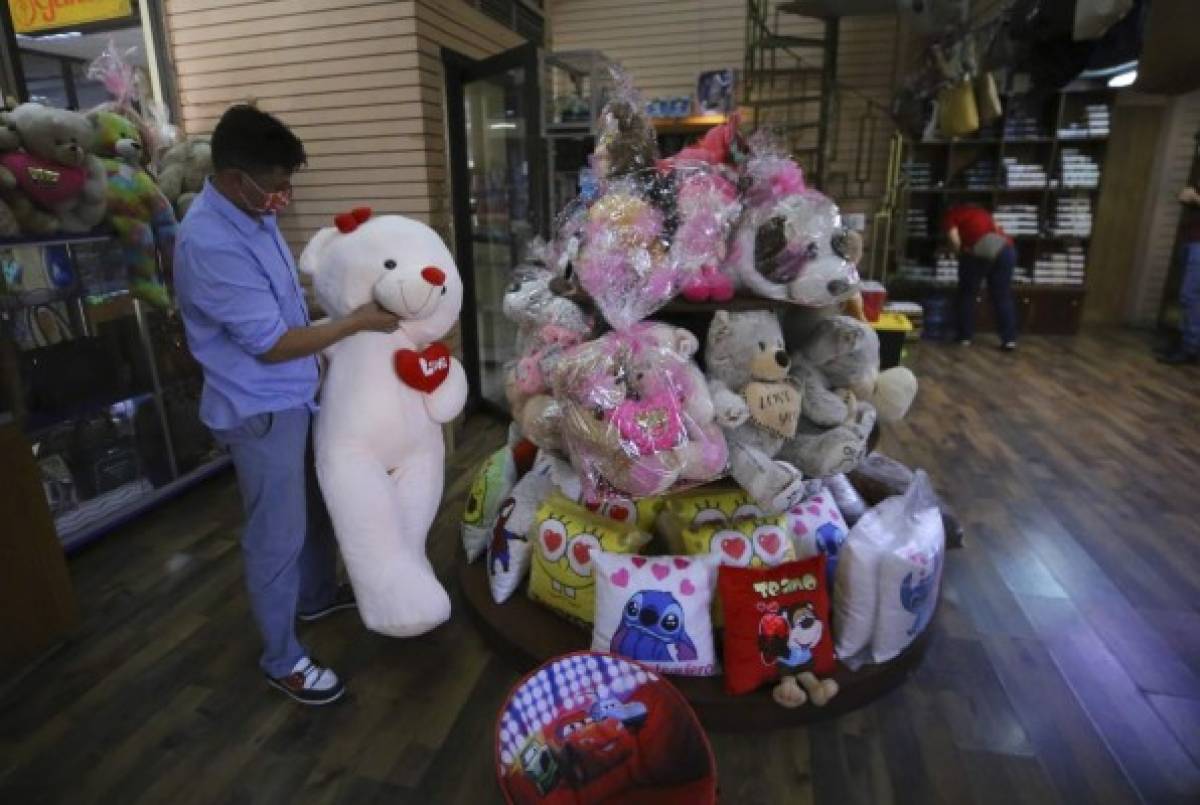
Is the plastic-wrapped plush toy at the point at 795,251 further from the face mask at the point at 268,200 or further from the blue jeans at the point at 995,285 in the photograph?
the blue jeans at the point at 995,285

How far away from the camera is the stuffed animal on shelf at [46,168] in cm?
260

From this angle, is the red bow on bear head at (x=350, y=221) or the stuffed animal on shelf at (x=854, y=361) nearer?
the red bow on bear head at (x=350, y=221)

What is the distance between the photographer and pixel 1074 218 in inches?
262

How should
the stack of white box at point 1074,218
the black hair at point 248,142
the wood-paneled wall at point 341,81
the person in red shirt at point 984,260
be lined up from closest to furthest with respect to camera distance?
the black hair at point 248,142
the wood-paneled wall at point 341,81
the person in red shirt at point 984,260
the stack of white box at point 1074,218

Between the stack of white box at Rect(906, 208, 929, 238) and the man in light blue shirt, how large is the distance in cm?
651

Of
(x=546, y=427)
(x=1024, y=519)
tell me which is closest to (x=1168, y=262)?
(x=1024, y=519)

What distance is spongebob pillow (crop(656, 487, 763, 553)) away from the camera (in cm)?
204

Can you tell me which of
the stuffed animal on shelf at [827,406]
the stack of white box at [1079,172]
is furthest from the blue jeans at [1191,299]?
the stuffed animal on shelf at [827,406]

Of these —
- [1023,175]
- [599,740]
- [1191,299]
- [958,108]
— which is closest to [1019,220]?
[1023,175]

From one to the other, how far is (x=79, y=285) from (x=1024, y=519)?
426 centimetres

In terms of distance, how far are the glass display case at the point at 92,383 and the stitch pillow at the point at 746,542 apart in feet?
8.39

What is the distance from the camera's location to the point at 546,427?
2.04 metres

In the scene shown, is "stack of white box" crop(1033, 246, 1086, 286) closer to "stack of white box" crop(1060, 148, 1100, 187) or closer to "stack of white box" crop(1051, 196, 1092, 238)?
"stack of white box" crop(1051, 196, 1092, 238)

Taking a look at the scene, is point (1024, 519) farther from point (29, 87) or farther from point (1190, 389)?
point (29, 87)
